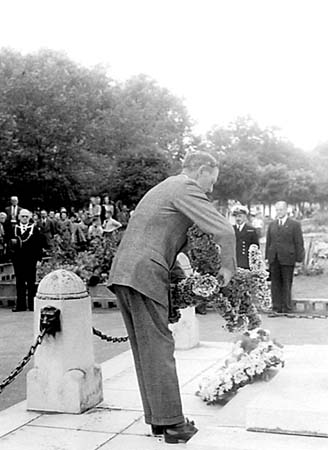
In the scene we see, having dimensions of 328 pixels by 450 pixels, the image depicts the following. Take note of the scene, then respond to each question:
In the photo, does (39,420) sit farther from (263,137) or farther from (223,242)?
(263,137)

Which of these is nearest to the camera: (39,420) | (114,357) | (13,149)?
(39,420)

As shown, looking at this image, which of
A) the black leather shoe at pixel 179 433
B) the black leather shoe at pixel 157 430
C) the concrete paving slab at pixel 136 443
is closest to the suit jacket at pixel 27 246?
the concrete paving slab at pixel 136 443

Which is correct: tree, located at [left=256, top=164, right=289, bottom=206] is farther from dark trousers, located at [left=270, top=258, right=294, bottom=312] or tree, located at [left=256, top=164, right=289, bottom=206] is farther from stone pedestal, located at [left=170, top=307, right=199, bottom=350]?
stone pedestal, located at [left=170, top=307, right=199, bottom=350]

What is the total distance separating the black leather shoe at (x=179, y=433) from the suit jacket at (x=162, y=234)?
89cm

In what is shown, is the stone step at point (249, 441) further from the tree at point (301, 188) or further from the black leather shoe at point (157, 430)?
the tree at point (301, 188)

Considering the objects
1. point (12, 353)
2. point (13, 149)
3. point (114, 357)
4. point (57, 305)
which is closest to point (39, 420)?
point (57, 305)

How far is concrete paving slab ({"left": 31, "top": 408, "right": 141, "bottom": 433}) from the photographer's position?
19.8 feet

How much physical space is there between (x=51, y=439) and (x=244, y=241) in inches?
275

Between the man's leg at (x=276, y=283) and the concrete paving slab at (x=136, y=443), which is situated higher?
the man's leg at (x=276, y=283)

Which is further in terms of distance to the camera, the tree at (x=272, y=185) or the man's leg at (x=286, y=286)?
the tree at (x=272, y=185)

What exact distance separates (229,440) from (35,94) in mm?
28628

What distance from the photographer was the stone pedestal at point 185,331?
9.08m

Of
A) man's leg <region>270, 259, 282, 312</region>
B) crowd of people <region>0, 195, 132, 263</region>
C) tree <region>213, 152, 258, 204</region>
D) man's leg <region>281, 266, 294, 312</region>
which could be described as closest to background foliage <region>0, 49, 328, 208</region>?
tree <region>213, 152, 258, 204</region>

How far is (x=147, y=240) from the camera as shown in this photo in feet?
17.4
